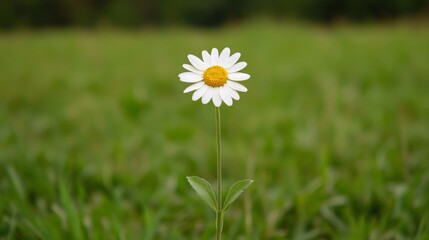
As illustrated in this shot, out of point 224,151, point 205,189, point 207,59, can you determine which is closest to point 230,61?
point 207,59

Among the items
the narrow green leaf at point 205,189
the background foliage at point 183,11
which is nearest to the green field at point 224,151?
the narrow green leaf at point 205,189

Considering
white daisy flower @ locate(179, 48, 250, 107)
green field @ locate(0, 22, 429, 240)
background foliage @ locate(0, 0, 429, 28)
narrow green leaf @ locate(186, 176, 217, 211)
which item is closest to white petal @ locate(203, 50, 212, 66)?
white daisy flower @ locate(179, 48, 250, 107)

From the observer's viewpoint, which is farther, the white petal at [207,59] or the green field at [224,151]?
the green field at [224,151]

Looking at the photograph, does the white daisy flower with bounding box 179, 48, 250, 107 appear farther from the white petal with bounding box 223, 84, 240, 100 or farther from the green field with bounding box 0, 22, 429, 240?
the green field with bounding box 0, 22, 429, 240

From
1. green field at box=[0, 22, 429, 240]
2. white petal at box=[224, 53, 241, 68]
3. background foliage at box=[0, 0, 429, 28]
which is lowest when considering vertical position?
green field at box=[0, 22, 429, 240]

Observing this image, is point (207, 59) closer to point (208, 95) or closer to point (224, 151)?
point (208, 95)

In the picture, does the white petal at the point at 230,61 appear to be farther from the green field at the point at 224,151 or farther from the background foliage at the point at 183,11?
the background foliage at the point at 183,11
